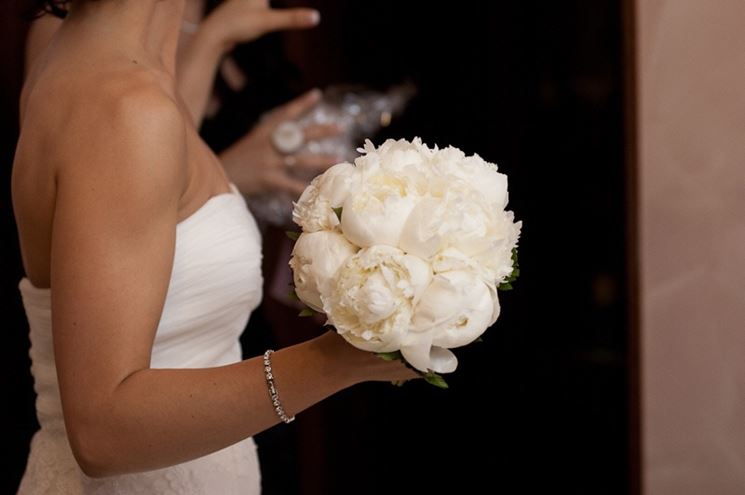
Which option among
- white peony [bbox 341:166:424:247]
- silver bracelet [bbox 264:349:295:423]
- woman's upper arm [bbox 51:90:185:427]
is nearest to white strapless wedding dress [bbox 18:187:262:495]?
woman's upper arm [bbox 51:90:185:427]

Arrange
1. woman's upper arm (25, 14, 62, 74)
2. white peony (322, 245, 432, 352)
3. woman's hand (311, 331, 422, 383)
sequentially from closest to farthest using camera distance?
white peony (322, 245, 432, 352), woman's hand (311, 331, 422, 383), woman's upper arm (25, 14, 62, 74)

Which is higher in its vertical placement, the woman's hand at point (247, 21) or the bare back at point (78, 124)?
the woman's hand at point (247, 21)

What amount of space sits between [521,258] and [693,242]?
642mm

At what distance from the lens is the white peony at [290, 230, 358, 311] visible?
2.87ft

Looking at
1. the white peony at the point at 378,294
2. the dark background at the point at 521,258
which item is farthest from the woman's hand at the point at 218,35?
the white peony at the point at 378,294

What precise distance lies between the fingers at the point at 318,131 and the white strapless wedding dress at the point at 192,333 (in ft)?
2.10

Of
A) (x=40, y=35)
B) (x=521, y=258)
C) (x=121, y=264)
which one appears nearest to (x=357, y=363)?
(x=121, y=264)

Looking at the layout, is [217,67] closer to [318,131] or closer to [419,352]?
[318,131]

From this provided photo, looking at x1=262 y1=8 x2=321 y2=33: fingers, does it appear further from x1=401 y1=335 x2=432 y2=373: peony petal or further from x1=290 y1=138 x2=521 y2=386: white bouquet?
x1=401 y1=335 x2=432 y2=373: peony petal

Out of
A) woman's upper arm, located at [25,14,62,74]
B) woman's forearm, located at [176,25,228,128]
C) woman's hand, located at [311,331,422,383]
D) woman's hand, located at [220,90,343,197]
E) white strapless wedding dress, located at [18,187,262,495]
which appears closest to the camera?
woman's hand, located at [311,331,422,383]

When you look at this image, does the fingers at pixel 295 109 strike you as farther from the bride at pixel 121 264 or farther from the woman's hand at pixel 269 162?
the bride at pixel 121 264

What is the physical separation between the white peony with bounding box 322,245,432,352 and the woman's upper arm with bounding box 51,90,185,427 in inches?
10.9

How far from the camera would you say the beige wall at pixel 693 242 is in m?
1.87

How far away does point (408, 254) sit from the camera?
86 cm
